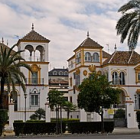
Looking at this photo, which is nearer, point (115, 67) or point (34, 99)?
point (34, 99)

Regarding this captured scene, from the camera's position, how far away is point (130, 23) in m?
33.0

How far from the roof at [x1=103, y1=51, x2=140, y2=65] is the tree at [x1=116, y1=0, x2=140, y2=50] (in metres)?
25.6

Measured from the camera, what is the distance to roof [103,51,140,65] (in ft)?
197

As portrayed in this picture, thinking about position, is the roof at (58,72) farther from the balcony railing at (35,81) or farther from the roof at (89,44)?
the balcony railing at (35,81)

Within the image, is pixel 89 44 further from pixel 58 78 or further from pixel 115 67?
pixel 58 78

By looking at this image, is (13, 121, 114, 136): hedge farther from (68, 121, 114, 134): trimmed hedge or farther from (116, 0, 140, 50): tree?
(116, 0, 140, 50): tree

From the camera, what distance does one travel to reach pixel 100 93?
31812 mm

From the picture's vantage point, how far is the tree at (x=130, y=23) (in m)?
32.4

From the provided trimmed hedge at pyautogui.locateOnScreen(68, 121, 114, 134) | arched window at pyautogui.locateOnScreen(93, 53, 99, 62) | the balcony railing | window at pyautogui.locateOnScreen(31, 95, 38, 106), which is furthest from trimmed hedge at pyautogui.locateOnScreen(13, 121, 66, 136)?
arched window at pyautogui.locateOnScreen(93, 53, 99, 62)

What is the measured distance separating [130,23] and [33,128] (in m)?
13.5

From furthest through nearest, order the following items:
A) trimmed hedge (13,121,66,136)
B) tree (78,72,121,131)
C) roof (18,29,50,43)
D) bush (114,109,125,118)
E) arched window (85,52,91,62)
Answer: arched window (85,52,91,62), roof (18,29,50,43), bush (114,109,125,118), tree (78,72,121,131), trimmed hedge (13,121,66,136)

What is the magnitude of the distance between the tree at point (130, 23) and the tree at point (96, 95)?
4685 mm

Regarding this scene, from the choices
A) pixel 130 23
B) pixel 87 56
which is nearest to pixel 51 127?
pixel 130 23

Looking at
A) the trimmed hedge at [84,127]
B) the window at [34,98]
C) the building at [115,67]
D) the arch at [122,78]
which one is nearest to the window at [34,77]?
the window at [34,98]
